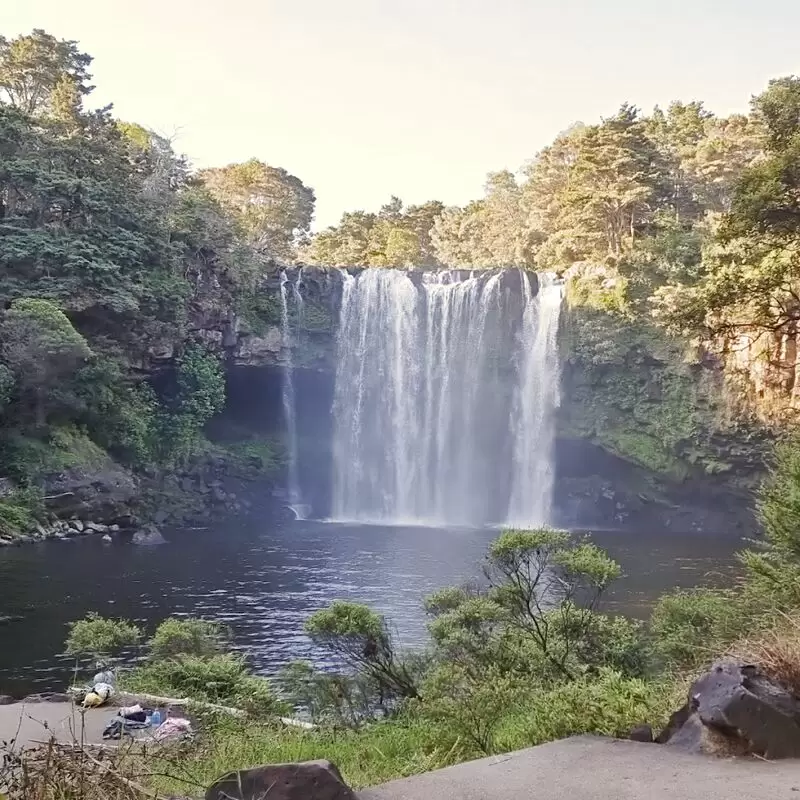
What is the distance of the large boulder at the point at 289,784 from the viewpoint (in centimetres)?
432

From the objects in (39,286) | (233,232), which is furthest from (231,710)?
(233,232)

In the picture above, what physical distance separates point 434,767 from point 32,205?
1360 inches

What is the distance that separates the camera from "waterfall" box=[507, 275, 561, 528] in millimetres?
39812

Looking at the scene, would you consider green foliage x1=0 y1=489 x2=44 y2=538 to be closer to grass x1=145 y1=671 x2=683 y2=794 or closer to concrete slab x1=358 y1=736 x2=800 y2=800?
grass x1=145 y1=671 x2=683 y2=794

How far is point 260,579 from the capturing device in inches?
910

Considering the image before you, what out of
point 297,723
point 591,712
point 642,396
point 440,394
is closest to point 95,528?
point 440,394

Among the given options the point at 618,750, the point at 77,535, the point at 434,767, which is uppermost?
the point at 618,750

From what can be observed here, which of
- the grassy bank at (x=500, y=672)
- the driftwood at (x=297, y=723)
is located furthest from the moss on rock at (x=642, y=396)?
the driftwood at (x=297, y=723)

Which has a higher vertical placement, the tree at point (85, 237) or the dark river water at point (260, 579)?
the tree at point (85, 237)

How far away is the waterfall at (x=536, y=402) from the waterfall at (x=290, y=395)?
38.2 feet

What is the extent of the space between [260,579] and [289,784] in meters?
19.4

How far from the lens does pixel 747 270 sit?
2820cm

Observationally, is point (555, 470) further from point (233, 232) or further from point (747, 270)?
point (233, 232)

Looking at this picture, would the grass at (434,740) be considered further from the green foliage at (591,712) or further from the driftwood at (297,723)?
the driftwood at (297,723)
